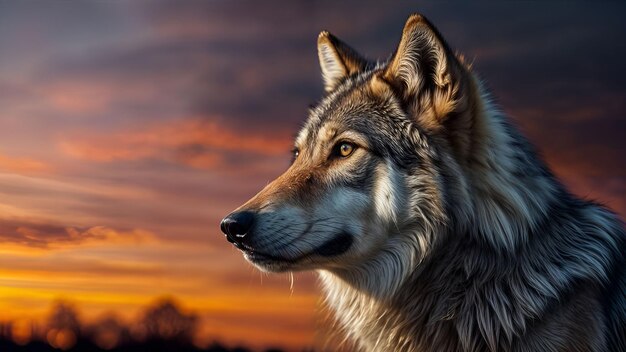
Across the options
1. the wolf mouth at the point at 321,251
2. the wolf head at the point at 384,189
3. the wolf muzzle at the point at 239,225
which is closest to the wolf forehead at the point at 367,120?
the wolf head at the point at 384,189

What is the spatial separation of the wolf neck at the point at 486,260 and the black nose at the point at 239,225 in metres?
0.86

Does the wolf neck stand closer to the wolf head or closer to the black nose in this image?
the wolf head

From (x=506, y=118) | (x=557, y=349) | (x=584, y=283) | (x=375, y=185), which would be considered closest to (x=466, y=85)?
(x=506, y=118)

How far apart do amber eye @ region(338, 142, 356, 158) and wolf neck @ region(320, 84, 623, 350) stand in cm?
70

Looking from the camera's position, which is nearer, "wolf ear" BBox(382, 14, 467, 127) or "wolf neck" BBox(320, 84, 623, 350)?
"wolf neck" BBox(320, 84, 623, 350)

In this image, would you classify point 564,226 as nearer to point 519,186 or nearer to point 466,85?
point 519,186

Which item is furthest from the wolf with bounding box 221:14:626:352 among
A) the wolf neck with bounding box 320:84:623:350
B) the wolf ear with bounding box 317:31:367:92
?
the wolf ear with bounding box 317:31:367:92

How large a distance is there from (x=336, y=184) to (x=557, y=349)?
178 centimetres

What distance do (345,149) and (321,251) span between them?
2.56 feet

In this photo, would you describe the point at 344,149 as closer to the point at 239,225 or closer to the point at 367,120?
the point at 367,120

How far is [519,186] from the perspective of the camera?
15.2 ft

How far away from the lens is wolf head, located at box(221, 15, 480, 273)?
4.52 metres

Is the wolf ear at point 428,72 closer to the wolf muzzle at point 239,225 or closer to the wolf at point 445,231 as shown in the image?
the wolf at point 445,231

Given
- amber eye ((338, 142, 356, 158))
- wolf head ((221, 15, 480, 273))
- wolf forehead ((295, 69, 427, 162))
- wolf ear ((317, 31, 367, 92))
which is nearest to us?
wolf head ((221, 15, 480, 273))
